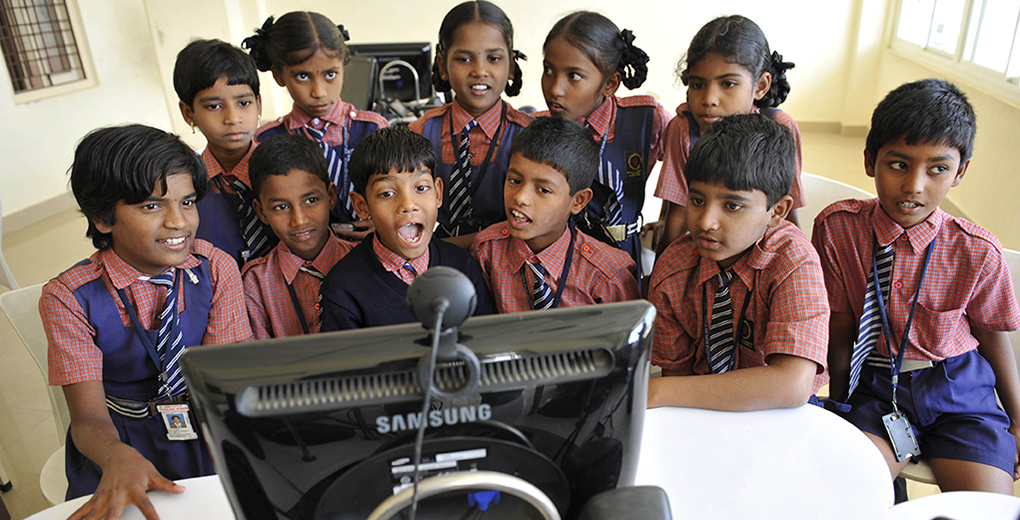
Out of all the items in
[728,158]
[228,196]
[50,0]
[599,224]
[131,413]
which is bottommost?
[131,413]

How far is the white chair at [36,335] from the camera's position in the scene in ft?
4.96

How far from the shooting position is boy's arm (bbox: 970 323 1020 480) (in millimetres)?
1462

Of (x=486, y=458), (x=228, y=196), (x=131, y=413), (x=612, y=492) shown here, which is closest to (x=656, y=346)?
(x=612, y=492)

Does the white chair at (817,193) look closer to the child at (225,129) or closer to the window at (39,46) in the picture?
the child at (225,129)

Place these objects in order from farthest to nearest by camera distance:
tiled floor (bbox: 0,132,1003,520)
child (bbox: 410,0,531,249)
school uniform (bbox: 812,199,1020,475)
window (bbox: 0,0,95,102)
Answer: window (bbox: 0,0,95,102) → tiled floor (bbox: 0,132,1003,520) → child (bbox: 410,0,531,249) → school uniform (bbox: 812,199,1020,475)

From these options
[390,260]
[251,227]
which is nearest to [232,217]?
[251,227]

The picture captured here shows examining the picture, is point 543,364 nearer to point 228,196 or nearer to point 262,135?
point 228,196

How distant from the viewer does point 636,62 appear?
205 centimetres

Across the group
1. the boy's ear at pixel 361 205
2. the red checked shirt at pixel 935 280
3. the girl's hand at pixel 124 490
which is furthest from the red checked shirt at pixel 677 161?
the girl's hand at pixel 124 490

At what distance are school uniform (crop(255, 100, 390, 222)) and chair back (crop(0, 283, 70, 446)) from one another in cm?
82

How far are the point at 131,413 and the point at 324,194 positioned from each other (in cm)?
70

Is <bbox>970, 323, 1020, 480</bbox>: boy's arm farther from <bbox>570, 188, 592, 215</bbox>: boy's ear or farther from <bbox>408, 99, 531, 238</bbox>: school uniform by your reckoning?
<bbox>408, 99, 531, 238</bbox>: school uniform

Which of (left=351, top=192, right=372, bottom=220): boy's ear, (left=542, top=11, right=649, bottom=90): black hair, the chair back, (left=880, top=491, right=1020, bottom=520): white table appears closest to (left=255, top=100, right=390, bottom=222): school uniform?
(left=351, top=192, right=372, bottom=220): boy's ear


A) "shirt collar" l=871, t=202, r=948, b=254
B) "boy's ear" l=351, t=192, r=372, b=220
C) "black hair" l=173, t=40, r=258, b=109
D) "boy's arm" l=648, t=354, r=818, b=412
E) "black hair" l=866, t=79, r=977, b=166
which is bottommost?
"boy's arm" l=648, t=354, r=818, b=412
